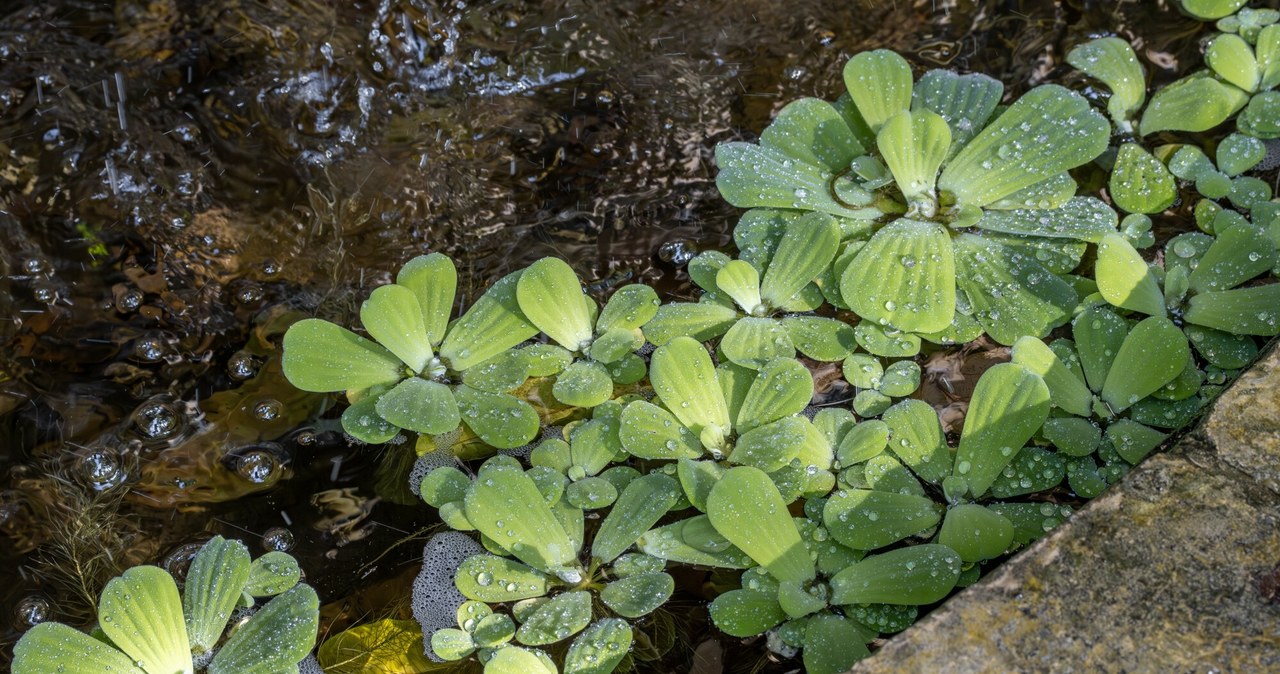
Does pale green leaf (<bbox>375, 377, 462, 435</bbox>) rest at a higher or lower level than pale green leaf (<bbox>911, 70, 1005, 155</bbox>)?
lower

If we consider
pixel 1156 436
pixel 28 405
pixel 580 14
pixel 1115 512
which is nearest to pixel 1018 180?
pixel 1156 436

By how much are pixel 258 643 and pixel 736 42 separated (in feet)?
6.53

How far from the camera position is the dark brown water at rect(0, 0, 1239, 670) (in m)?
2.00

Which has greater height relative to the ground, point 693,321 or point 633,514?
point 693,321

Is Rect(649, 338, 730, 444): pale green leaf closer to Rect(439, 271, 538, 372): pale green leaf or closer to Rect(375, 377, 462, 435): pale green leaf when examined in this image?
Rect(439, 271, 538, 372): pale green leaf

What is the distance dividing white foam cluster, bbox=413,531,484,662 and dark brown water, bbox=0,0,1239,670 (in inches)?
1.6

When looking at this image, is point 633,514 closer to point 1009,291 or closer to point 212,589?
point 212,589

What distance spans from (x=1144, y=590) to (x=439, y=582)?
4.10 ft

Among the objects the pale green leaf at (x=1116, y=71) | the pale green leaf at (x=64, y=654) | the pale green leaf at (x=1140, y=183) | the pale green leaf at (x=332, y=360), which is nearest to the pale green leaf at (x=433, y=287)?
the pale green leaf at (x=332, y=360)

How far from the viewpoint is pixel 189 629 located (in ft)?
5.80

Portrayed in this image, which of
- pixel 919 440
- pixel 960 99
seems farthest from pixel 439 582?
pixel 960 99

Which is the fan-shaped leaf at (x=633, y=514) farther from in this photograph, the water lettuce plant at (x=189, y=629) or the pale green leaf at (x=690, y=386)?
the water lettuce plant at (x=189, y=629)

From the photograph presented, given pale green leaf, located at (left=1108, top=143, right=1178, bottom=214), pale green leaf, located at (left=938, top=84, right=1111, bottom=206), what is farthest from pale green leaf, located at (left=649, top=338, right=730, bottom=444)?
pale green leaf, located at (left=1108, top=143, right=1178, bottom=214)

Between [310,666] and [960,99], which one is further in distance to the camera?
[960,99]
